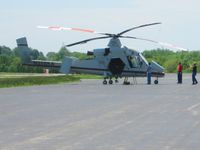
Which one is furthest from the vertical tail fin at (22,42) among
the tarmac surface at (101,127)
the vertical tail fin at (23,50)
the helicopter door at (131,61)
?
the tarmac surface at (101,127)

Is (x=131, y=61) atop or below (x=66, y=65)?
atop

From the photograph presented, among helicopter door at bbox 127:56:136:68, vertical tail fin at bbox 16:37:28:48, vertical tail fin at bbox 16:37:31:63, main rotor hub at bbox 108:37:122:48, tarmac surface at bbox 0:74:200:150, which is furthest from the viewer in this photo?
vertical tail fin at bbox 16:37:28:48

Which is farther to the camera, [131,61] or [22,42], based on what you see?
[22,42]

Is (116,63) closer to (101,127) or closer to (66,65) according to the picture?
(66,65)

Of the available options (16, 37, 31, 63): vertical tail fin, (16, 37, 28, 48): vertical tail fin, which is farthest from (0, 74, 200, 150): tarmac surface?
(16, 37, 28, 48): vertical tail fin

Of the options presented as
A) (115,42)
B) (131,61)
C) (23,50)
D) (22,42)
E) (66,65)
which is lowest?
(66,65)

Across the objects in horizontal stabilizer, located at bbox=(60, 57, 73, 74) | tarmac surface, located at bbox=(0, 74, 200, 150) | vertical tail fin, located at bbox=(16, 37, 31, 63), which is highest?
vertical tail fin, located at bbox=(16, 37, 31, 63)

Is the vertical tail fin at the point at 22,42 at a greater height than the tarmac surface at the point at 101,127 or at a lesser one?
greater

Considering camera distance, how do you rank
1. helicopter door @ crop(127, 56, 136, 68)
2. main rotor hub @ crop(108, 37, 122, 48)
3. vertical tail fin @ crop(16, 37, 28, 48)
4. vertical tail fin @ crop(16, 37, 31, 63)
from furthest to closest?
vertical tail fin @ crop(16, 37, 28, 48) → vertical tail fin @ crop(16, 37, 31, 63) → main rotor hub @ crop(108, 37, 122, 48) → helicopter door @ crop(127, 56, 136, 68)

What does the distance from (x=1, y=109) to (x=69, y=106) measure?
8.03ft

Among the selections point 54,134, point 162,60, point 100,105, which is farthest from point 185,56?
point 54,134

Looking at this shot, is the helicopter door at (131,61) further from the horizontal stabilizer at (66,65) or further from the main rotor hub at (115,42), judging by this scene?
the horizontal stabilizer at (66,65)

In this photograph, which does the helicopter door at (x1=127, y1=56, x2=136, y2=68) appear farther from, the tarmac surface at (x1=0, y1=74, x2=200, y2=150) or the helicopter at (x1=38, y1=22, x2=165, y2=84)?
the tarmac surface at (x1=0, y1=74, x2=200, y2=150)

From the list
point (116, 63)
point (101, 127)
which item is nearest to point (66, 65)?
point (116, 63)
